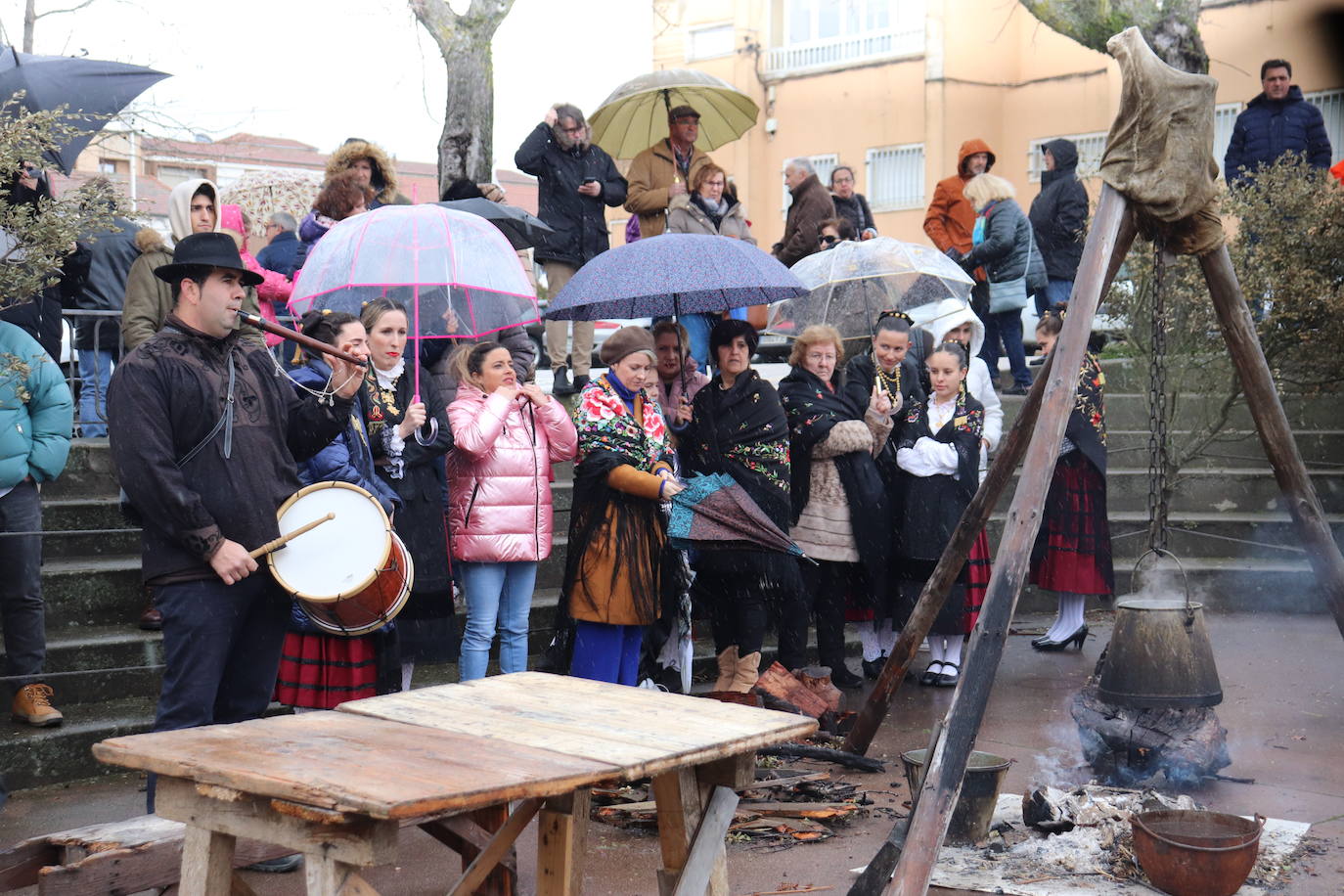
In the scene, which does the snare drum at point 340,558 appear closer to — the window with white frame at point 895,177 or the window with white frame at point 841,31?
the window with white frame at point 895,177

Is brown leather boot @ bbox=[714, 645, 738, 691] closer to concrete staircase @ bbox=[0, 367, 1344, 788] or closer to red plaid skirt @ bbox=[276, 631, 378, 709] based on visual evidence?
concrete staircase @ bbox=[0, 367, 1344, 788]

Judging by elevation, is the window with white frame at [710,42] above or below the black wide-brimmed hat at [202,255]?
above

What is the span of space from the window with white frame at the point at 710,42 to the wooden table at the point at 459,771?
2605 centimetres

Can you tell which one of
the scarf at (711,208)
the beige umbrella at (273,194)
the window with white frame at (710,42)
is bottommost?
the scarf at (711,208)

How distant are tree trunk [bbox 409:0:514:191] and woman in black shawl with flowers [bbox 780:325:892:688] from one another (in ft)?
15.6

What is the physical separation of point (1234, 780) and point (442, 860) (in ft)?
11.0

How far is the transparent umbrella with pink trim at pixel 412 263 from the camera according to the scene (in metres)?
6.27

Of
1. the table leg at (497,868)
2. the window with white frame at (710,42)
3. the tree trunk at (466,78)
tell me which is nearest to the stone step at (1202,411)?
the tree trunk at (466,78)

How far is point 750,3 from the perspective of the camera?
2817 cm

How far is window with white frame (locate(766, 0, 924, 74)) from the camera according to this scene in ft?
87.2

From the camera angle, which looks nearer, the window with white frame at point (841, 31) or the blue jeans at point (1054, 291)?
the blue jeans at point (1054, 291)

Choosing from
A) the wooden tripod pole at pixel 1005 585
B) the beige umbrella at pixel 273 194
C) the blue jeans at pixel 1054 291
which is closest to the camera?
the wooden tripod pole at pixel 1005 585

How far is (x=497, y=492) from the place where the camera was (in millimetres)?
6344

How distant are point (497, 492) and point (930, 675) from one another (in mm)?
2891
